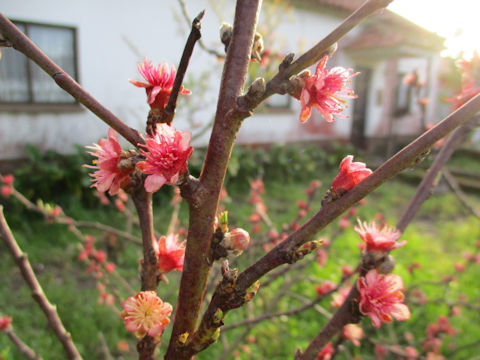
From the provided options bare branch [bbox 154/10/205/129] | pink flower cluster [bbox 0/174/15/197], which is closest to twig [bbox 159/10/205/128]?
bare branch [bbox 154/10/205/129]

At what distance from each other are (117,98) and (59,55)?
903mm

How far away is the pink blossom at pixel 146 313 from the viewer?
1.93 ft

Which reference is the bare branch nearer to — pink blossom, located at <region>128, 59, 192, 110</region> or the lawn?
pink blossom, located at <region>128, 59, 192, 110</region>

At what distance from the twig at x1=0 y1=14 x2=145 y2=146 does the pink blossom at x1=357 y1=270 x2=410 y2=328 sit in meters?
0.51

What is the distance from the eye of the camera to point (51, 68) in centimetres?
51

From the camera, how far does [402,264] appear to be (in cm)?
407

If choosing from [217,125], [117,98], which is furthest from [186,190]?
[117,98]

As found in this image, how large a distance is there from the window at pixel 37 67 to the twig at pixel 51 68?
497 cm

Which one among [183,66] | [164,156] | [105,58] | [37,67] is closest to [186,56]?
[183,66]

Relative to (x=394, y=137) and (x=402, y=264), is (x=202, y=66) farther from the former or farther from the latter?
(x=394, y=137)

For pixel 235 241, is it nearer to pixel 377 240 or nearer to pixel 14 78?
pixel 377 240

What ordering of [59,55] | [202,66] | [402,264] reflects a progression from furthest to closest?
[202,66] < [59,55] < [402,264]

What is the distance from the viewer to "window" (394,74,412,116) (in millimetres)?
10680

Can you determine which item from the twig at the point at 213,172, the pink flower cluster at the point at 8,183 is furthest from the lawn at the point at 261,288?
the twig at the point at 213,172
